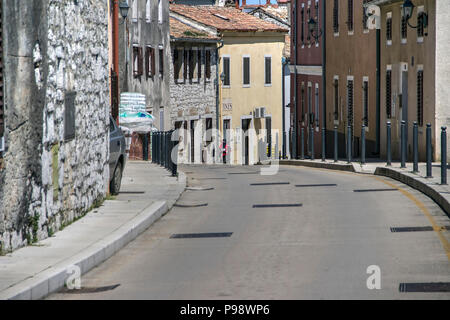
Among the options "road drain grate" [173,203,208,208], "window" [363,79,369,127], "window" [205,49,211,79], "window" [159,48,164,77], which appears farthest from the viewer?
"window" [205,49,211,79]

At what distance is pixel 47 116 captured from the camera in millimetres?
12344

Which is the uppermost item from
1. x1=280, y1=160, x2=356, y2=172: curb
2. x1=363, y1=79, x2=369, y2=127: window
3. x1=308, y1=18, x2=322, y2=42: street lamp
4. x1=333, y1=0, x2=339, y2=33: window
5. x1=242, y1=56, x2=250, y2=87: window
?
x1=333, y1=0, x2=339, y2=33: window

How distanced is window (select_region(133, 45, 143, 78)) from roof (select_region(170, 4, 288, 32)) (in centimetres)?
1100

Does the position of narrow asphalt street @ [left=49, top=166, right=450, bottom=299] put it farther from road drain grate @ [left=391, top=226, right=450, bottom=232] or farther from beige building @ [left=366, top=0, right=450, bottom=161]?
beige building @ [left=366, top=0, right=450, bottom=161]

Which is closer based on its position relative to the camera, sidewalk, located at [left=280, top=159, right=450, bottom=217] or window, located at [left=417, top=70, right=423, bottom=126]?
sidewalk, located at [left=280, top=159, right=450, bottom=217]

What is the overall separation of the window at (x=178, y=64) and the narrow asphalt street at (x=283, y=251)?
33513mm

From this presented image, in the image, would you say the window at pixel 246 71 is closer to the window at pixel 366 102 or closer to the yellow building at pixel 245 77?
the yellow building at pixel 245 77

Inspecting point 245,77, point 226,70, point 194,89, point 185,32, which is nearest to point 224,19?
point 245,77

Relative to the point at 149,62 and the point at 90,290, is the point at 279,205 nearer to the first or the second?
Answer: the point at 90,290

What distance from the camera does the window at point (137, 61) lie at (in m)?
44.8

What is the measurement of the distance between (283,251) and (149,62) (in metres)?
36.4

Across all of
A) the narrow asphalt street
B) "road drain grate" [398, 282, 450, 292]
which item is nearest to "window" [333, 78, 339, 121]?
the narrow asphalt street

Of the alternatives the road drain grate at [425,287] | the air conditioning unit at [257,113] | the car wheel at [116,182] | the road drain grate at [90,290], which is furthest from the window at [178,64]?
the road drain grate at [425,287]

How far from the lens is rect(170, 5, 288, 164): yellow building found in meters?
57.7
